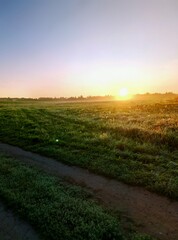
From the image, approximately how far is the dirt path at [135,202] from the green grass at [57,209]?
2.31 ft

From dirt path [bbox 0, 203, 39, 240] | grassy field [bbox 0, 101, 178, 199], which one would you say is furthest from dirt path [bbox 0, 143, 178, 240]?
dirt path [bbox 0, 203, 39, 240]

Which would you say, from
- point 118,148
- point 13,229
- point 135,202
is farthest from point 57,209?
point 118,148

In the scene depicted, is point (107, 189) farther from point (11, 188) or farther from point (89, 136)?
point (89, 136)

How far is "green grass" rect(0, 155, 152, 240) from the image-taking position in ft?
34.1

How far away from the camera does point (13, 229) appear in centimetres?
1123

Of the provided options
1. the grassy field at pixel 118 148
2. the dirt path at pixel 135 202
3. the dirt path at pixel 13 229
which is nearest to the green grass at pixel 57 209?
the dirt path at pixel 13 229

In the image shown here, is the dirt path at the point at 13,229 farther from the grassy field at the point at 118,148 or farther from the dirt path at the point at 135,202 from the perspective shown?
the grassy field at the point at 118,148

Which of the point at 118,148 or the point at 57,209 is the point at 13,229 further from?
the point at 118,148

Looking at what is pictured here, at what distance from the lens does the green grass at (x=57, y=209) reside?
10388 mm

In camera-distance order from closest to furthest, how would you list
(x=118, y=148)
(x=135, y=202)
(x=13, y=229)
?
(x=13, y=229) < (x=135, y=202) < (x=118, y=148)

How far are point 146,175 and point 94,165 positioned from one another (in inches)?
119

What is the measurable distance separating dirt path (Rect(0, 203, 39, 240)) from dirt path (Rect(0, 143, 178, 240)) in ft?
10.6

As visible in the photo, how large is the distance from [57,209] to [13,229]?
1.66 metres

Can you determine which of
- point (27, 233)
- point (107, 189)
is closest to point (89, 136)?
point (107, 189)
